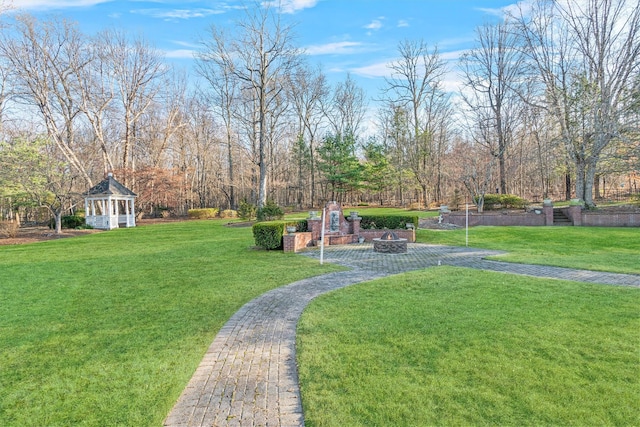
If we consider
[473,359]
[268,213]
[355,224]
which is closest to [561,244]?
[355,224]

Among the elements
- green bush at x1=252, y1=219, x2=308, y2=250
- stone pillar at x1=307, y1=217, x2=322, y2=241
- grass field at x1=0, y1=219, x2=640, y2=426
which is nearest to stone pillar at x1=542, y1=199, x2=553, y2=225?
grass field at x1=0, y1=219, x2=640, y2=426

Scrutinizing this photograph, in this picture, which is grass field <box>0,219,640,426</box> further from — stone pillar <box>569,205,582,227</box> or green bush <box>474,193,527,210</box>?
green bush <box>474,193,527,210</box>

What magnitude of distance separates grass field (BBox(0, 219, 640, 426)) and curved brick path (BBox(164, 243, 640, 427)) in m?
0.16

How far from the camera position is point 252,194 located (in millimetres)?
38875

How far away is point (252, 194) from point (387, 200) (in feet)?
59.2

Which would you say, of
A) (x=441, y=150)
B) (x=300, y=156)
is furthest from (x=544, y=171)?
(x=300, y=156)

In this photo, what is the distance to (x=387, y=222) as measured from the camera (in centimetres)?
1485

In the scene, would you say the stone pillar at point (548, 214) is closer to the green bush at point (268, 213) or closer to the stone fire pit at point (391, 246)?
the stone fire pit at point (391, 246)

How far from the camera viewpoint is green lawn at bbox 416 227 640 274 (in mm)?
8562

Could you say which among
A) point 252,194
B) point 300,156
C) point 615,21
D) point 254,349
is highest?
point 615,21

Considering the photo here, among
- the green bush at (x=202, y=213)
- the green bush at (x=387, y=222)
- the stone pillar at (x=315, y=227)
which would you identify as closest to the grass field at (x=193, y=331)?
the stone pillar at (x=315, y=227)

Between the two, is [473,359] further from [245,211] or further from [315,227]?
[245,211]

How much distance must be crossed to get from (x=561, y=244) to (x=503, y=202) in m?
10.8

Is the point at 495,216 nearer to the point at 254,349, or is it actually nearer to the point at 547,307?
the point at 547,307
